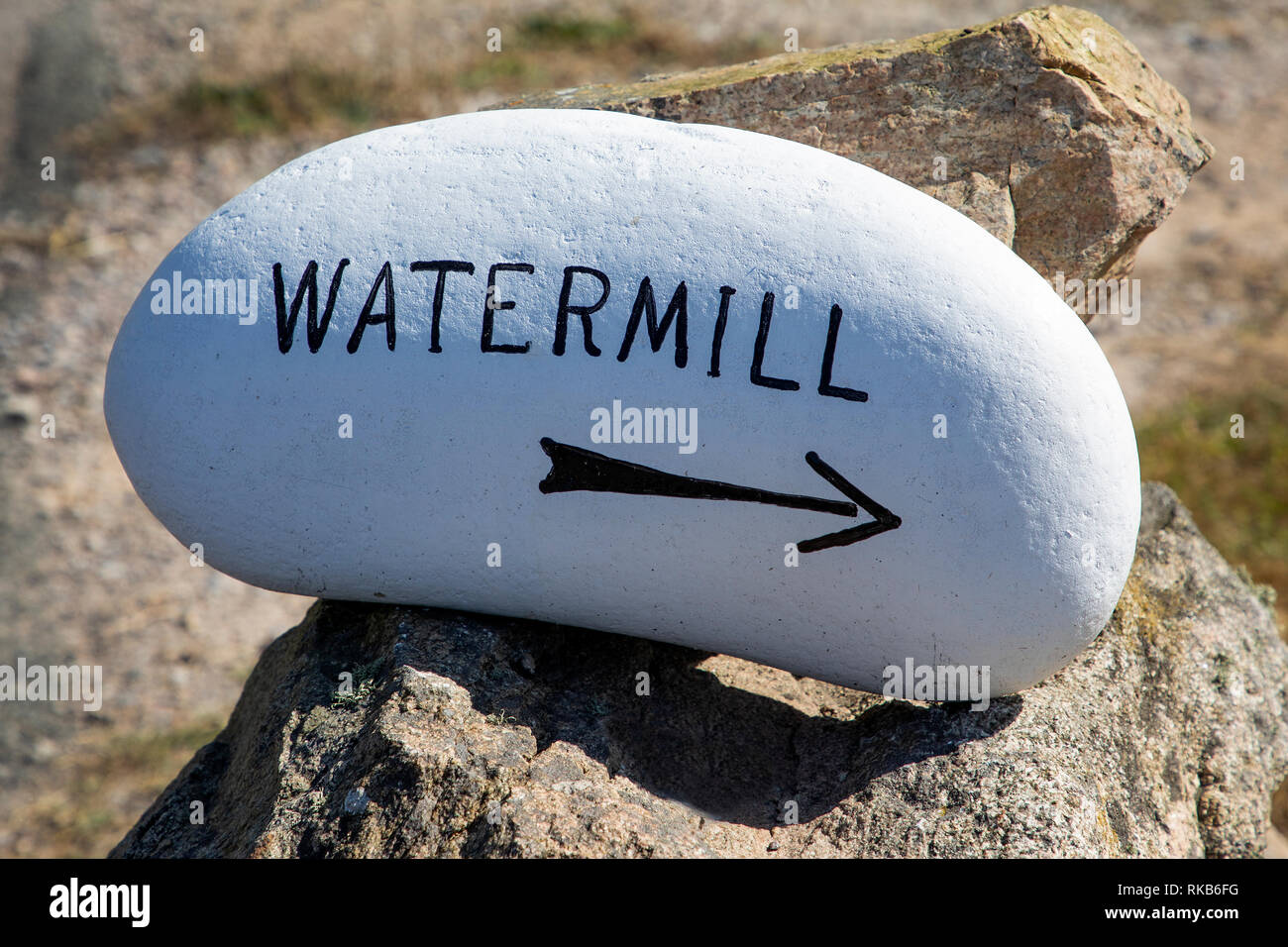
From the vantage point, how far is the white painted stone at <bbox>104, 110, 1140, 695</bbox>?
351 cm

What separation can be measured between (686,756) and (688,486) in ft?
3.25

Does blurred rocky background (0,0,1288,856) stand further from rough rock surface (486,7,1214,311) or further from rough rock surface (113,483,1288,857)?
rough rock surface (113,483,1288,857)

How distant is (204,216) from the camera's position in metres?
10.8

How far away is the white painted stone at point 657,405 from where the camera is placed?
351 cm

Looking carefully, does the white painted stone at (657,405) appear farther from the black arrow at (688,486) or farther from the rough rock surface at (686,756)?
the rough rock surface at (686,756)

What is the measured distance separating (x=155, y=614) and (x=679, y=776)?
17.8 feet

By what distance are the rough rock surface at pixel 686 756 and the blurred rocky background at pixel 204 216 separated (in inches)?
70.7

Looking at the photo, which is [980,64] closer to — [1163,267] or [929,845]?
[929,845]

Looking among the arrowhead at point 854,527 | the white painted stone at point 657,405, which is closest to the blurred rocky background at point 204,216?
the white painted stone at point 657,405

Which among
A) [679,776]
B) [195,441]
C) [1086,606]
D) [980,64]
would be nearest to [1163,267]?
[980,64]

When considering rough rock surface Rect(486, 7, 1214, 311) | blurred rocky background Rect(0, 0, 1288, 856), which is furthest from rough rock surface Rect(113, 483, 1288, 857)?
blurred rocky background Rect(0, 0, 1288, 856)

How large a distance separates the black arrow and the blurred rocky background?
2540 millimetres
